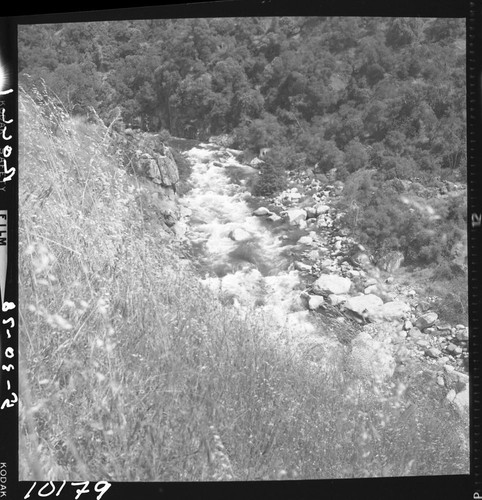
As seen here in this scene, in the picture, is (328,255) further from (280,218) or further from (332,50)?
(332,50)

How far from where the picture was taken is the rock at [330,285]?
430 centimetres

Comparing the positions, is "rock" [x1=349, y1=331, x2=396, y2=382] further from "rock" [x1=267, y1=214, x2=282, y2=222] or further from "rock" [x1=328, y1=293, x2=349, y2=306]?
"rock" [x1=267, y1=214, x2=282, y2=222]

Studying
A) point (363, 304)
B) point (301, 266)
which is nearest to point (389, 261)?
point (363, 304)

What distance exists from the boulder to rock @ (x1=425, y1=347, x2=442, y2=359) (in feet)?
3.38

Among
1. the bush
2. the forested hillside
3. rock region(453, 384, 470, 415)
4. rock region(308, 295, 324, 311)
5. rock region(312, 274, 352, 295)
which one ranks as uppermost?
the forested hillside

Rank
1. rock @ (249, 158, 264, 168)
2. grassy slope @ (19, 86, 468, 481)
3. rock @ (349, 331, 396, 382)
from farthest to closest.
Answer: rock @ (249, 158, 264, 168) < rock @ (349, 331, 396, 382) < grassy slope @ (19, 86, 468, 481)

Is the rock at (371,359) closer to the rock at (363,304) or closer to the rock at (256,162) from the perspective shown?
the rock at (363,304)

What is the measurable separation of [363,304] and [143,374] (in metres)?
1.31

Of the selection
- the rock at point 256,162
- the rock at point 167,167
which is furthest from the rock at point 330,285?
the rock at point 167,167

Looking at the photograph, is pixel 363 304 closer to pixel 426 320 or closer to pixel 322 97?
pixel 426 320

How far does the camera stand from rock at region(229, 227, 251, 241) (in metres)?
4.30

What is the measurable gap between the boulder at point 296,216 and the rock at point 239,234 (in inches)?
10.3

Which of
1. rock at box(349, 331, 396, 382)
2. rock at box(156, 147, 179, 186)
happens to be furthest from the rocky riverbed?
rock at box(156, 147, 179, 186)

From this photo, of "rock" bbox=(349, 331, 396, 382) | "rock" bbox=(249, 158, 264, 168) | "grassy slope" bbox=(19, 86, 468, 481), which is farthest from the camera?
"rock" bbox=(249, 158, 264, 168)
